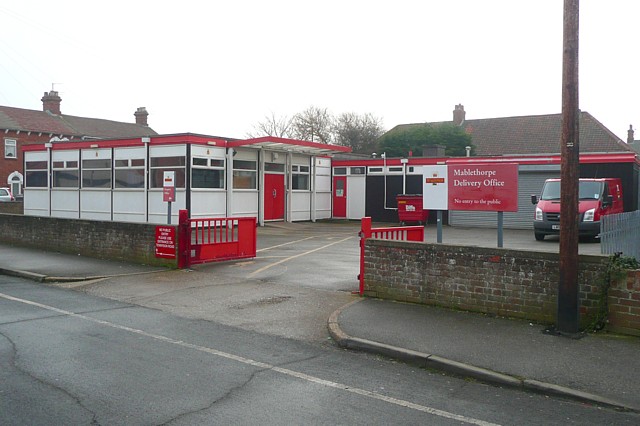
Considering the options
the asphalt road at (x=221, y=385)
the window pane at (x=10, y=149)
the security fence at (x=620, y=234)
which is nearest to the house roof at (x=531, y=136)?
the security fence at (x=620, y=234)

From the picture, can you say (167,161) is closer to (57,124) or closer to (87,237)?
(87,237)

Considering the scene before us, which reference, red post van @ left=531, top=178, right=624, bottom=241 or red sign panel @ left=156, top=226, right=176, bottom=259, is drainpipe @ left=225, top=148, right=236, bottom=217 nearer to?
red sign panel @ left=156, top=226, right=176, bottom=259

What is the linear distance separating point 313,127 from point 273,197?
3763 centimetres

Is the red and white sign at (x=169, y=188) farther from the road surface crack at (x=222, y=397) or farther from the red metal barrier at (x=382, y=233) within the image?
the road surface crack at (x=222, y=397)

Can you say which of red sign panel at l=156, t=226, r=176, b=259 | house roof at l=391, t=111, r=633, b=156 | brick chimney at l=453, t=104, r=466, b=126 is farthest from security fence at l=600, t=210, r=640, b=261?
brick chimney at l=453, t=104, r=466, b=126

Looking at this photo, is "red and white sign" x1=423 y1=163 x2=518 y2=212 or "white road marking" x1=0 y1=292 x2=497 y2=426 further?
"red and white sign" x1=423 y1=163 x2=518 y2=212

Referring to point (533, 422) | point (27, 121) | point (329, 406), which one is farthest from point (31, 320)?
point (27, 121)

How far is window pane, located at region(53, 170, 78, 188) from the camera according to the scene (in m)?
26.8

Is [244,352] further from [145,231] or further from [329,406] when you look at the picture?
[145,231]

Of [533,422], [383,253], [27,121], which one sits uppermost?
[27,121]

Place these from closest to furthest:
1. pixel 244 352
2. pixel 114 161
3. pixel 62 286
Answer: pixel 244 352 < pixel 62 286 < pixel 114 161

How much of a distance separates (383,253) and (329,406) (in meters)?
5.02

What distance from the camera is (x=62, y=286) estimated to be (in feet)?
40.6

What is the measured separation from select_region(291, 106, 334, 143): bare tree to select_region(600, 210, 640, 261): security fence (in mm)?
53582
